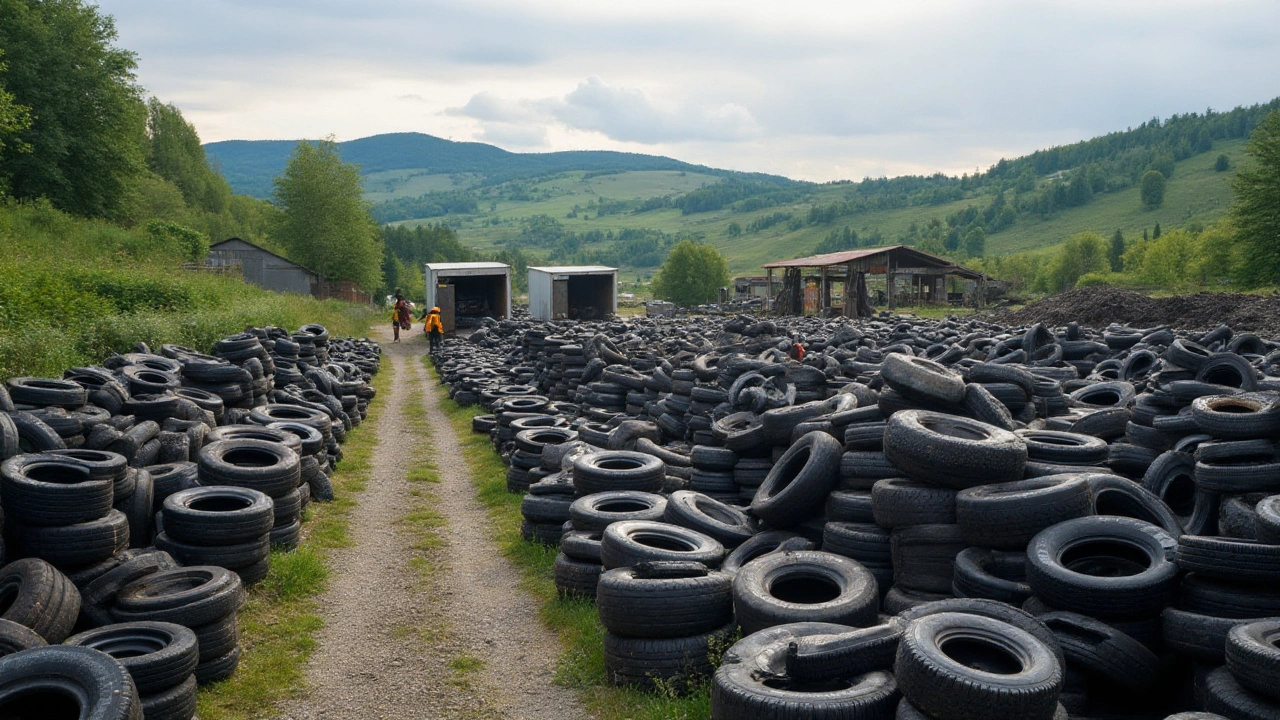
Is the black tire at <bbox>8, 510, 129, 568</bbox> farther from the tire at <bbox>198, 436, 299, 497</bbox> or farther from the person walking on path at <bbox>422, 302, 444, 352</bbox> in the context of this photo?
the person walking on path at <bbox>422, 302, 444, 352</bbox>

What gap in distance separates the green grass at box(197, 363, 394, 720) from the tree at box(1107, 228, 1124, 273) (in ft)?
342

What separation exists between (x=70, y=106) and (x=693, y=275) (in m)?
49.3

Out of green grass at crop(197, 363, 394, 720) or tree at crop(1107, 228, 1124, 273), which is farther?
tree at crop(1107, 228, 1124, 273)

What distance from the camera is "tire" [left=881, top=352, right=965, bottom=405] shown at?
8648 mm

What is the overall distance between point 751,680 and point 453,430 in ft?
52.9

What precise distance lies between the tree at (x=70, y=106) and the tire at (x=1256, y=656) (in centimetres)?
4742

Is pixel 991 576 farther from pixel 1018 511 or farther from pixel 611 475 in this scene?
pixel 611 475

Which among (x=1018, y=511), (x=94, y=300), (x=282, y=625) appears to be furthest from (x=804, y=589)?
(x=94, y=300)

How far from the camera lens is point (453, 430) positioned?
20.5 m

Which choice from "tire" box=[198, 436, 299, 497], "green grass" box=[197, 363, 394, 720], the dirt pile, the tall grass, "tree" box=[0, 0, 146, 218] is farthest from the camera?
"tree" box=[0, 0, 146, 218]

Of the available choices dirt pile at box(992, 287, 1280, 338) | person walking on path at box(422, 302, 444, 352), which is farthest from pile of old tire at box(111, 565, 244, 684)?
person walking on path at box(422, 302, 444, 352)

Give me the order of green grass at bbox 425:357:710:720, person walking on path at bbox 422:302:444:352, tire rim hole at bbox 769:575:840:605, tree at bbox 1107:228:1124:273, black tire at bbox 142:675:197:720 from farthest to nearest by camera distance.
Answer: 1. tree at bbox 1107:228:1124:273
2. person walking on path at bbox 422:302:444:352
3. tire rim hole at bbox 769:575:840:605
4. green grass at bbox 425:357:710:720
5. black tire at bbox 142:675:197:720

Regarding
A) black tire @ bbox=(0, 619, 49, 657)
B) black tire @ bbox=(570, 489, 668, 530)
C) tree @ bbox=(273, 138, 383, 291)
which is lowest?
black tire @ bbox=(570, 489, 668, 530)

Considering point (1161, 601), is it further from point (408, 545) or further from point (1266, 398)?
point (408, 545)
